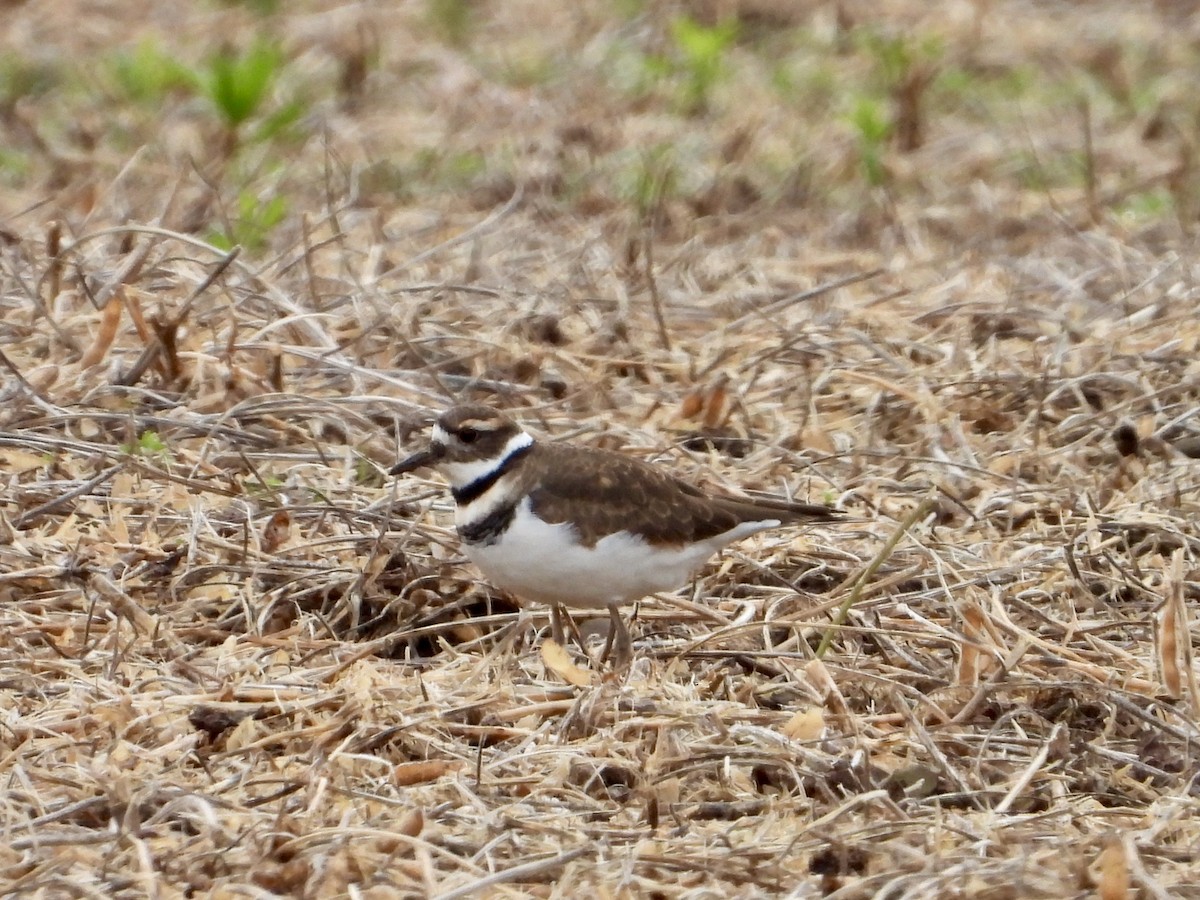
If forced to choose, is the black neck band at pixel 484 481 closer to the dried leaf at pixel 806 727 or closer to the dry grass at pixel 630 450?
the dry grass at pixel 630 450

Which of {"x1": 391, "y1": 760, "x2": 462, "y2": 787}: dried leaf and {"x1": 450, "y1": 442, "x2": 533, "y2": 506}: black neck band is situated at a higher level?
{"x1": 450, "y1": 442, "x2": 533, "y2": 506}: black neck band

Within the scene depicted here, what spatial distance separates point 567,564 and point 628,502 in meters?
0.35

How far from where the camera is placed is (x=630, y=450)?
6965 mm

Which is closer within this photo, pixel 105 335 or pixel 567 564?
pixel 567 564

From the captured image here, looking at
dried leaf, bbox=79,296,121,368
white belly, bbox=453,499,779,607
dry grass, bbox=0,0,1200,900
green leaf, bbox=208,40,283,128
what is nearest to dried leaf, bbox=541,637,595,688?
dry grass, bbox=0,0,1200,900

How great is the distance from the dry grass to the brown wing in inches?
11.6

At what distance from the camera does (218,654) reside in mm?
5336

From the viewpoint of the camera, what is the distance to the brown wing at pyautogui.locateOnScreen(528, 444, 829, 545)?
17.8 ft

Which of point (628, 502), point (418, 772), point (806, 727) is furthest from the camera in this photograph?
point (628, 502)

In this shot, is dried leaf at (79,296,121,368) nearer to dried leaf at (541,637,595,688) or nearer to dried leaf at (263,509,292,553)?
dried leaf at (263,509,292,553)

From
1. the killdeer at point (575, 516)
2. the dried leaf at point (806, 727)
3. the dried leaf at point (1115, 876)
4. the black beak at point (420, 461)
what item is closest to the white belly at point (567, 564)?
→ the killdeer at point (575, 516)

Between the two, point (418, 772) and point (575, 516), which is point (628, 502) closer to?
point (575, 516)

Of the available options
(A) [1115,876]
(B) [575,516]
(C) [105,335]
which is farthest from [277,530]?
(A) [1115,876]

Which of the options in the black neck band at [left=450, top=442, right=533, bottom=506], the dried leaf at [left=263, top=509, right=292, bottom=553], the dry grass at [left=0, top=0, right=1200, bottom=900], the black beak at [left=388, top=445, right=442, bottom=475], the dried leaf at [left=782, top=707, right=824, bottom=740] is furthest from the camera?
the dried leaf at [left=263, top=509, right=292, bottom=553]
